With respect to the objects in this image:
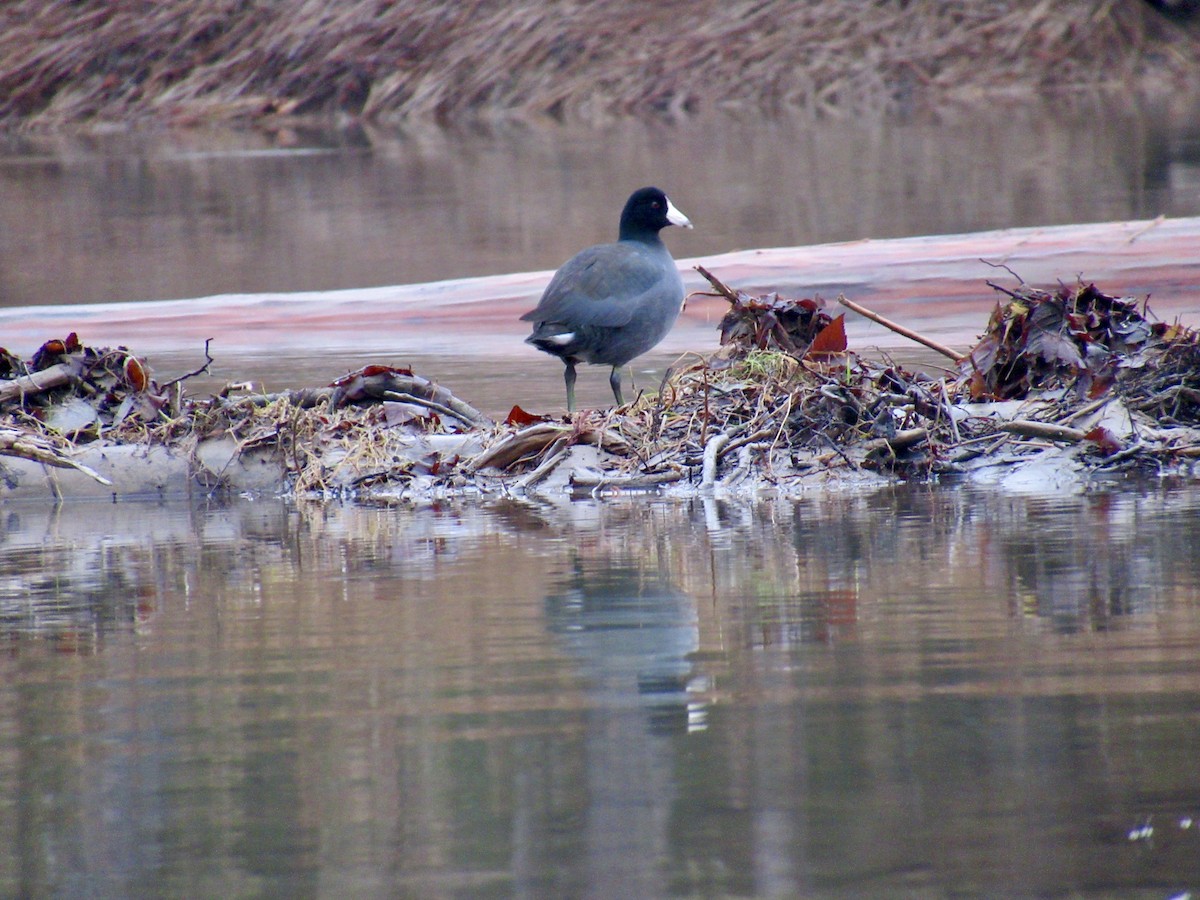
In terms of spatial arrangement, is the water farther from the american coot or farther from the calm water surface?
the calm water surface

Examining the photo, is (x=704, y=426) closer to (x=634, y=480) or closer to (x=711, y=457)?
(x=711, y=457)

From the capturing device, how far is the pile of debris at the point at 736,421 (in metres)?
6.60

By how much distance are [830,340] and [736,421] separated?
572 millimetres

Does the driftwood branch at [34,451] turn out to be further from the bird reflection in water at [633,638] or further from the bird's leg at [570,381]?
the bird reflection in water at [633,638]

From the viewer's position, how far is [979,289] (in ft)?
40.0

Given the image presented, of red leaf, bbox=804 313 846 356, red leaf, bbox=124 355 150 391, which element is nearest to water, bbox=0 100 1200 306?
red leaf, bbox=124 355 150 391

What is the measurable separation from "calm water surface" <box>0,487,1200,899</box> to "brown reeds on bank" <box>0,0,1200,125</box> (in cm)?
1993

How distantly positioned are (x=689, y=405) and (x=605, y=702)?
11.6 feet

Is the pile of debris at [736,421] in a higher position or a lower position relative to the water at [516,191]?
lower

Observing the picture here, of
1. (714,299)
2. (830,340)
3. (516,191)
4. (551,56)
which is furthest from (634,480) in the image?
(551,56)

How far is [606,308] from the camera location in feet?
24.8

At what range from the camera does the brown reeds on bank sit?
80.5 ft

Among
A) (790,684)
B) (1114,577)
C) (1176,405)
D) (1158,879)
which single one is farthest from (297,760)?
(1176,405)

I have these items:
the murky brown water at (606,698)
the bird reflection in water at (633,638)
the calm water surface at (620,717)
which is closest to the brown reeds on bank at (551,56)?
the murky brown water at (606,698)
